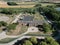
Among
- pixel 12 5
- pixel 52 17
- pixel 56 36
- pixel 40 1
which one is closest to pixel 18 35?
pixel 56 36

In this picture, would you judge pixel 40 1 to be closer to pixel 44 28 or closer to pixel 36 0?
pixel 36 0

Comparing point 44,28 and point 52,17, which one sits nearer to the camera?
point 44,28

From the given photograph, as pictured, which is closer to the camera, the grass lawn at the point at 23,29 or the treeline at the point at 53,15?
the grass lawn at the point at 23,29

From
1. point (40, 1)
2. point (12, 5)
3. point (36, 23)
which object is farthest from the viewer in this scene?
point (40, 1)

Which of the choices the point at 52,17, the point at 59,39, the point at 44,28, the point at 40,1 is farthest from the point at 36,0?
the point at 59,39

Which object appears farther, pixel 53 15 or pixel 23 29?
pixel 53 15

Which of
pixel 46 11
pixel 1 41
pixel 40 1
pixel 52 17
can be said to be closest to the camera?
pixel 1 41

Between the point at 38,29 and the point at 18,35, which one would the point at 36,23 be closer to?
the point at 38,29

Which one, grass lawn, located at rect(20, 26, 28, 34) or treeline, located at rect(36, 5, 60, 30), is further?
treeline, located at rect(36, 5, 60, 30)

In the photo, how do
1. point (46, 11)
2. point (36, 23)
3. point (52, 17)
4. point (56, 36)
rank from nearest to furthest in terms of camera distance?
point (56, 36)
point (36, 23)
point (52, 17)
point (46, 11)
